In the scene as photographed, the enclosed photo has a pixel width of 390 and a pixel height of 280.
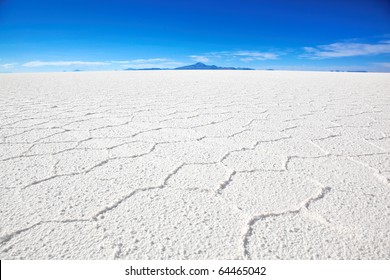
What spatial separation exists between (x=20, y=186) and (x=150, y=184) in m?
0.50

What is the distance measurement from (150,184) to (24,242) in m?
0.46

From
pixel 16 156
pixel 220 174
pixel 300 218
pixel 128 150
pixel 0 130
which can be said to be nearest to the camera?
pixel 300 218

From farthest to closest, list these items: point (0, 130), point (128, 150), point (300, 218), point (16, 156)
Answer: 1. point (0, 130)
2. point (128, 150)
3. point (16, 156)
4. point (300, 218)

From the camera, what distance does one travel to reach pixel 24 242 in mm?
724

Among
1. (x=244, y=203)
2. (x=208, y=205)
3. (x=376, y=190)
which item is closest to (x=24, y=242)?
(x=208, y=205)

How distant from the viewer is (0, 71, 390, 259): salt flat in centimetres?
73

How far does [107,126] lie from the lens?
201cm

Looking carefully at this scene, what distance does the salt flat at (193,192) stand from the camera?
725 millimetres

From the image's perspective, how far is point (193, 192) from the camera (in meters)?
1.01

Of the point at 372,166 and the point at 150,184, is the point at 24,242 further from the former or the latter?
the point at 372,166
